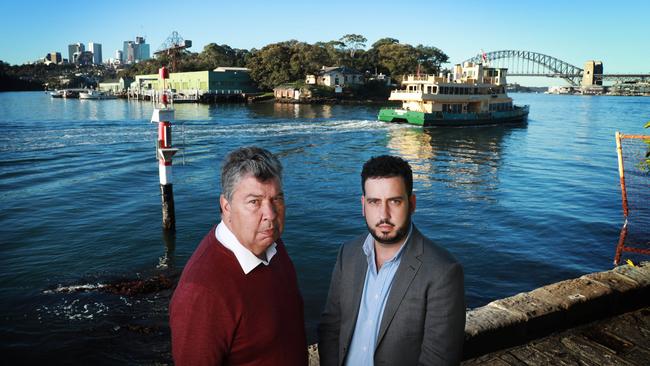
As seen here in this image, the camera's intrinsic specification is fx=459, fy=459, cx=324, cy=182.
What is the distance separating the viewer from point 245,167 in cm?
214

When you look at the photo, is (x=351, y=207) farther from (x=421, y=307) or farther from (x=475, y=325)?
(x=421, y=307)

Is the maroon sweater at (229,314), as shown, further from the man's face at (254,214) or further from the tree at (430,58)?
the tree at (430,58)

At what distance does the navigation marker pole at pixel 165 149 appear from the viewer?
1130 cm

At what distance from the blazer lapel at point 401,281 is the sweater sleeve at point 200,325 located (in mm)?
872

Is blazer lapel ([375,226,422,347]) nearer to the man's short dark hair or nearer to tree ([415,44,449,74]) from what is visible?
the man's short dark hair

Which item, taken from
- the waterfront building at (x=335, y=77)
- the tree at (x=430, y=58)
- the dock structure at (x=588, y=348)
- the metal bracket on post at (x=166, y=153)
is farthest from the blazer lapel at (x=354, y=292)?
the tree at (x=430, y=58)

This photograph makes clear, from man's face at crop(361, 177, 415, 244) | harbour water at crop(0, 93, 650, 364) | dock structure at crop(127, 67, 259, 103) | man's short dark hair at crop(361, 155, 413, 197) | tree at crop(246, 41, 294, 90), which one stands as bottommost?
harbour water at crop(0, 93, 650, 364)

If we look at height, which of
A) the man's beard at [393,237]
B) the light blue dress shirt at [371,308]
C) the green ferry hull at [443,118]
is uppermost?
the green ferry hull at [443,118]

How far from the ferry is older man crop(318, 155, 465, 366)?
39.2m

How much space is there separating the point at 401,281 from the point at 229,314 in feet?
3.11

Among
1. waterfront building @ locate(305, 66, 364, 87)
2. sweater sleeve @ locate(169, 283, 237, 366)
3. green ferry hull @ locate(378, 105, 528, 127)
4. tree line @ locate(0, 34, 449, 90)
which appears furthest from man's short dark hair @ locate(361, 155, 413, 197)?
waterfront building @ locate(305, 66, 364, 87)

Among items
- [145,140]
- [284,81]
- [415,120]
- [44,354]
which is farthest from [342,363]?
[284,81]

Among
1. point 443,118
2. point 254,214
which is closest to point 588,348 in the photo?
point 254,214

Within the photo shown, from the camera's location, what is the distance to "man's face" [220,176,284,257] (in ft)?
6.83
